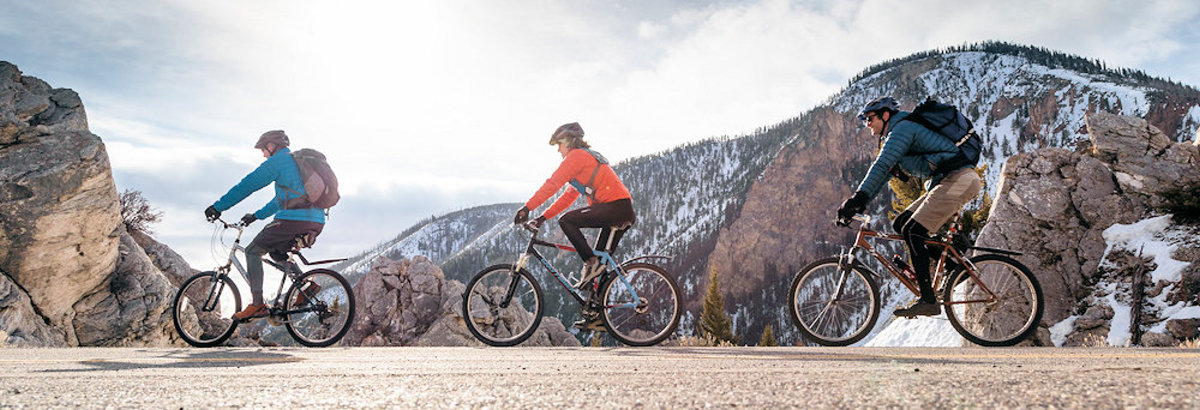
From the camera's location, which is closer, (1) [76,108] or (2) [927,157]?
(2) [927,157]

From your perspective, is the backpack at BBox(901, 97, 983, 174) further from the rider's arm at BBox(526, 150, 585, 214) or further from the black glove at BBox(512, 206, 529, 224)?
the black glove at BBox(512, 206, 529, 224)

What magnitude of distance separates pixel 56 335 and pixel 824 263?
528 inches

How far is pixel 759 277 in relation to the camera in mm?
154375

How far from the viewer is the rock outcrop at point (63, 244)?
11.1 m

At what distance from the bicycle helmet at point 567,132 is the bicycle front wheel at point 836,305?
300cm

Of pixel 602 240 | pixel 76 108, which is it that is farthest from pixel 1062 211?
pixel 76 108

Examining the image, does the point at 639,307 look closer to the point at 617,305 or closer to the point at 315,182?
the point at 617,305

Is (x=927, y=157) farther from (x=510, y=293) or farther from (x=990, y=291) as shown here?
(x=510, y=293)

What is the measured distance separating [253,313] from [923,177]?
8.11m

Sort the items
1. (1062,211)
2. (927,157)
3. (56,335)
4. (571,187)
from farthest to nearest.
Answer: (1062,211) < (56,335) < (571,187) < (927,157)

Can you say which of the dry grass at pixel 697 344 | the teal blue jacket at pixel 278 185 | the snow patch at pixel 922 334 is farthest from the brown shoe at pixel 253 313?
the snow patch at pixel 922 334

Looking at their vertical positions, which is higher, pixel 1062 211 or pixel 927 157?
pixel 1062 211

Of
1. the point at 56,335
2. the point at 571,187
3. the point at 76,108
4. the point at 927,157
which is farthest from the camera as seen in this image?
the point at 76,108

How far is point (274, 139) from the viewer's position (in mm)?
7949
